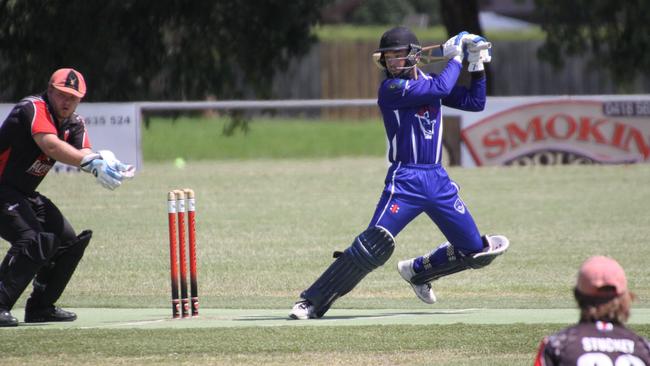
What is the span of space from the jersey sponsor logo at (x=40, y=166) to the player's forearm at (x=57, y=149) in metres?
0.32

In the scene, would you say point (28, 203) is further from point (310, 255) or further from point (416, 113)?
point (310, 255)

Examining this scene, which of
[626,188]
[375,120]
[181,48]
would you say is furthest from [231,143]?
[626,188]

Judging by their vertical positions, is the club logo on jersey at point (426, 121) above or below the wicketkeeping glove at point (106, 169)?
above

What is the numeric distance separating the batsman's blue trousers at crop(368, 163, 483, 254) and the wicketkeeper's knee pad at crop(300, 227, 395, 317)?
0.32ft

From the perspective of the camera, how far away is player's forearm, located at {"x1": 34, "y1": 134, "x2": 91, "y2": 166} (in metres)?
8.57

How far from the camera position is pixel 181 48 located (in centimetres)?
2725

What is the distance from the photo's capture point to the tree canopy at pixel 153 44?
84.4 feet

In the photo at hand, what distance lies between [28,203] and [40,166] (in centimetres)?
27

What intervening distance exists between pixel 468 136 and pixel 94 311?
13288 millimetres

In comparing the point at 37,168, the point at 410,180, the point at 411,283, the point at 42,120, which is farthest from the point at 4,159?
the point at 411,283

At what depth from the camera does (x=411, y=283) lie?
31.4 feet

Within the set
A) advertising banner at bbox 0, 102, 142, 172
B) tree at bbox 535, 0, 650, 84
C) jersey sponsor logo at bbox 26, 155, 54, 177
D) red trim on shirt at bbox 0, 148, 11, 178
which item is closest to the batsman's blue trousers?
jersey sponsor logo at bbox 26, 155, 54, 177

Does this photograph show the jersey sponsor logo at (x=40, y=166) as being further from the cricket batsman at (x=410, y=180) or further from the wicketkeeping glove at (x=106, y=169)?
the cricket batsman at (x=410, y=180)

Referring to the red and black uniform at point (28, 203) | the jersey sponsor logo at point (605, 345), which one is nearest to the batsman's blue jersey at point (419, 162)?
the red and black uniform at point (28, 203)
